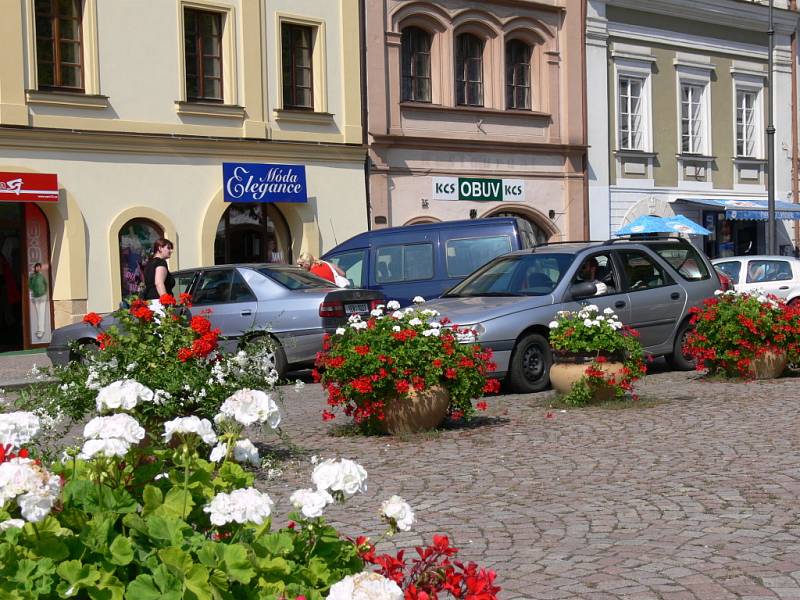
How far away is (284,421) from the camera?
11578 millimetres

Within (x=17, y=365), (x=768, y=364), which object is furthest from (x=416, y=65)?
(x=768, y=364)

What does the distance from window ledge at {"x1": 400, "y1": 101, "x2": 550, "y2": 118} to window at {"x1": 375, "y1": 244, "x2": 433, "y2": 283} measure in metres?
8.81

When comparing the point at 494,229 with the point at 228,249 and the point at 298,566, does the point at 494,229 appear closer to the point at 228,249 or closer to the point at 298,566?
the point at 228,249

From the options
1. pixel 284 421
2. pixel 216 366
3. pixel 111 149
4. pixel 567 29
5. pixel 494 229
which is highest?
pixel 567 29

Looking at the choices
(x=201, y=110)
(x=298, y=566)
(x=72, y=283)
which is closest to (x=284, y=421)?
(x=298, y=566)

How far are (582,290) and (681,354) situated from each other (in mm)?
2200

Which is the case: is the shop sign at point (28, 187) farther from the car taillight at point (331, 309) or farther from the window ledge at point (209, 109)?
the car taillight at point (331, 309)

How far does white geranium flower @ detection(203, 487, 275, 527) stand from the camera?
3229 millimetres

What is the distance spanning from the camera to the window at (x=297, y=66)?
966 inches

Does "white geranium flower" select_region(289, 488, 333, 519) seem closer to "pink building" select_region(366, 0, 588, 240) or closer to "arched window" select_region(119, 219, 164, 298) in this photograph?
"arched window" select_region(119, 219, 164, 298)

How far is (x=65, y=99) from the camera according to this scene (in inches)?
830

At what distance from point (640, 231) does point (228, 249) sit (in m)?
9.77

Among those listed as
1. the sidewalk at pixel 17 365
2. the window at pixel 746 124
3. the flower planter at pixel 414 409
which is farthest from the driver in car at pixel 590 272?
the window at pixel 746 124

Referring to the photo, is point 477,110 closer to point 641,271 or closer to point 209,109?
point 209,109
